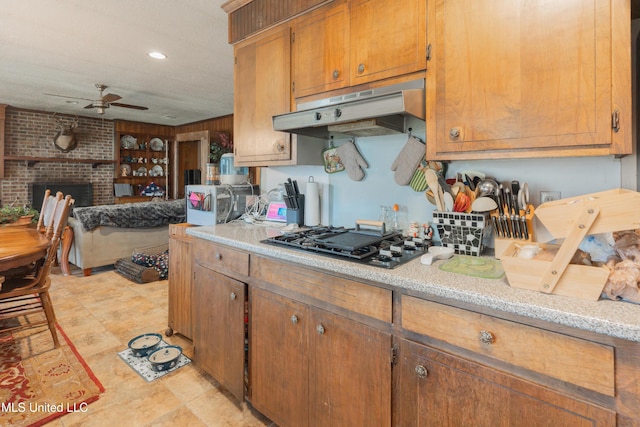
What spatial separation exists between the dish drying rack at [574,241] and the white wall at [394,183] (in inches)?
17.0

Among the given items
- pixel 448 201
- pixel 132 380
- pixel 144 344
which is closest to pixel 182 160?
pixel 144 344

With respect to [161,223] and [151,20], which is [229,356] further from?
[161,223]

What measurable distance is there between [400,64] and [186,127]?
7.60 m

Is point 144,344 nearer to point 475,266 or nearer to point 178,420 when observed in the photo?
point 178,420

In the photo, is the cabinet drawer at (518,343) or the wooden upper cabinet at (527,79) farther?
the wooden upper cabinet at (527,79)

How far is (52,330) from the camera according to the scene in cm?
245

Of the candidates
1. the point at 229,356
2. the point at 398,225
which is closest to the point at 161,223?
the point at 229,356

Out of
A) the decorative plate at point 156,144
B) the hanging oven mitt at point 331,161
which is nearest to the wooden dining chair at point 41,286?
the hanging oven mitt at point 331,161

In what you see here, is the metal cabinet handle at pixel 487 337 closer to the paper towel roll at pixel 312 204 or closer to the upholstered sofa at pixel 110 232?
the paper towel roll at pixel 312 204

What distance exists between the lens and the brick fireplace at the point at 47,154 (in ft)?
20.4

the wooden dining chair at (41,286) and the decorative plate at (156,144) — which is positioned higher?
the decorative plate at (156,144)

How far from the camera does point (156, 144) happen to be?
26.3 feet

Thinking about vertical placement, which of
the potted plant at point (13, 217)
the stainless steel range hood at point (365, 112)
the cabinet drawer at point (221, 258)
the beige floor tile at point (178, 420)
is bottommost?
the beige floor tile at point (178, 420)

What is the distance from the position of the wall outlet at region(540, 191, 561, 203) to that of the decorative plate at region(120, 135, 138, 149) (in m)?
8.23
